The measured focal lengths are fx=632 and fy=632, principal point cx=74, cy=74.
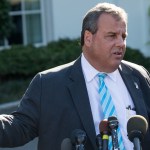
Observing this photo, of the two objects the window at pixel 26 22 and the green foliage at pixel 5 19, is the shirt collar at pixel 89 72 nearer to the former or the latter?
the green foliage at pixel 5 19

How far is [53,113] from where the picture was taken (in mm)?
4027

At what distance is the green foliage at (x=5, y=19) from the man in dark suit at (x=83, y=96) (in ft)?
32.8

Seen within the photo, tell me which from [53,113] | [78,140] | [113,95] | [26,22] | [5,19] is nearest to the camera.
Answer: [78,140]

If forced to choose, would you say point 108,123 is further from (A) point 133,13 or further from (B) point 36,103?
(A) point 133,13

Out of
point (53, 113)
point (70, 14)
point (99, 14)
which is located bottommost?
point (70, 14)

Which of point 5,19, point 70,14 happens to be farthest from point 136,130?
point 70,14

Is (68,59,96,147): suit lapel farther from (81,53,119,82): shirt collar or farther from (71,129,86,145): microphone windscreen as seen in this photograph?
(71,129,86,145): microphone windscreen

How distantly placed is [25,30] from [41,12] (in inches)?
23.9

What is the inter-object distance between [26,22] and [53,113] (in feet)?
38.5

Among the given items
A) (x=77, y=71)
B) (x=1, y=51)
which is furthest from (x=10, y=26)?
(x=77, y=71)

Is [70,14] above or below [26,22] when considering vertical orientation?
above

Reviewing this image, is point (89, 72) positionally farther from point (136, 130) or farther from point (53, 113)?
point (136, 130)

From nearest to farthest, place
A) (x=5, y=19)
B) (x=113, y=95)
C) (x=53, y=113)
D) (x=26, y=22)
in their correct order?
(x=53, y=113)
(x=113, y=95)
(x=5, y=19)
(x=26, y=22)

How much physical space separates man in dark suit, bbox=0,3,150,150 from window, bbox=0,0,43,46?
1092 centimetres
